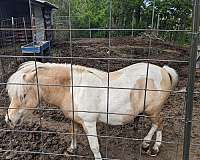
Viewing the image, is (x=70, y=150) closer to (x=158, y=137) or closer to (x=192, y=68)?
(x=158, y=137)

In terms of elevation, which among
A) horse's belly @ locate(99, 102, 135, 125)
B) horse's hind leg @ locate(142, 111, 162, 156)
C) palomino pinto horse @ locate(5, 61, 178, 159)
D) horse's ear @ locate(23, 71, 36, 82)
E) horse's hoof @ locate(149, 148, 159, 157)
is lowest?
horse's hoof @ locate(149, 148, 159, 157)

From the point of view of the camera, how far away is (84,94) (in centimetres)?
304

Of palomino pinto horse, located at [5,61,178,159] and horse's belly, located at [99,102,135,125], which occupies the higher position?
palomino pinto horse, located at [5,61,178,159]

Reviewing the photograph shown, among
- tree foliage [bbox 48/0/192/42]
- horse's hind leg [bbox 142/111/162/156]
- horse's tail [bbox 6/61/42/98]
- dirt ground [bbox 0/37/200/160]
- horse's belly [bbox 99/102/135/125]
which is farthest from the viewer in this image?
tree foliage [bbox 48/0/192/42]

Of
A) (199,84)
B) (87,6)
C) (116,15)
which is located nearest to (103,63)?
(116,15)

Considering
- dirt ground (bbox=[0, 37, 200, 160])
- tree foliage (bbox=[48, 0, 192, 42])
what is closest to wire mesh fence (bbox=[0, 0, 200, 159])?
dirt ground (bbox=[0, 37, 200, 160])

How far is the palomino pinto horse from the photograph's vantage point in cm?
296

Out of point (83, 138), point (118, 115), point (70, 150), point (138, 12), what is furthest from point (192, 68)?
point (138, 12)

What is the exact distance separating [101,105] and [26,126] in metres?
1.54

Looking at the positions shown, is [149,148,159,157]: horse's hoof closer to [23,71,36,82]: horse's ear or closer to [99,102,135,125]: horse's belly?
[99,102,135,125]: horse's belly

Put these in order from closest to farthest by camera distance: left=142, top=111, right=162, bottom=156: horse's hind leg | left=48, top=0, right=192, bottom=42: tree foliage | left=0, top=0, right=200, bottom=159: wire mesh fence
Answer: left=0, top=0, right=200, bottom=159: wire mesh fence, left=142, top=111, right=162, bottom=156: horse's hind leg, left=48, top=0, right=192, bottom=42: tree foliage

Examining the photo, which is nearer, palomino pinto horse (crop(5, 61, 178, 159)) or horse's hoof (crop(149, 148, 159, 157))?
palomino pinto horse (crop(5, 61, 178, 159))

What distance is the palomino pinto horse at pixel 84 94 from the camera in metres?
2.96

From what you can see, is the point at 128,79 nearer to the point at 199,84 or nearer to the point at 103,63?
the point at 199,84
